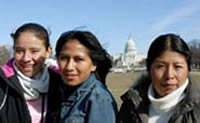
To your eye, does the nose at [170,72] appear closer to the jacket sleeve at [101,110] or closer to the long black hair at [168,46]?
the long black hair at [168,46]

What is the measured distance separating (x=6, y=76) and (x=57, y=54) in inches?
20.1

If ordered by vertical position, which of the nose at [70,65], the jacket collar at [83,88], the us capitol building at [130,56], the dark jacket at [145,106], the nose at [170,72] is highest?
the nose at [70,65]

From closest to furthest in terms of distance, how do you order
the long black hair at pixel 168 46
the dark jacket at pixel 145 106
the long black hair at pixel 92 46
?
the dark jacket at pixel 145 106, the long black hair at pixel 168 46, the long black hair at pixel 92 46

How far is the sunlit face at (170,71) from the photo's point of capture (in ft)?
9.34

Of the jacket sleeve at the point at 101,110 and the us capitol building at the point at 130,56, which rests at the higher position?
the jacket sleeve at the point at 101,110

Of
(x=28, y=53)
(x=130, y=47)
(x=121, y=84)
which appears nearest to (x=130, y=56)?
(x=130, y=47)

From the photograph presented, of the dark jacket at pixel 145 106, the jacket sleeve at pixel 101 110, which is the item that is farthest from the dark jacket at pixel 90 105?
the dark jacket at pixel 145 106

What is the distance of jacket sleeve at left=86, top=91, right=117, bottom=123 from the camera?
2824mm

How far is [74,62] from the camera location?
3029 millimetres

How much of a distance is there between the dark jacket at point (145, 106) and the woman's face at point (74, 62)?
42 centimetres

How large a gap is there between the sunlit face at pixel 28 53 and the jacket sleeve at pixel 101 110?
0.84 meters

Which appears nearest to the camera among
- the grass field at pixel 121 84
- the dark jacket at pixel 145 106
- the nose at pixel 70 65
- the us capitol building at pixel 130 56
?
the dark jacket at pixel 145 106

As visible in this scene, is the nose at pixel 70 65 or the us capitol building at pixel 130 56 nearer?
the nose at pixel 70 65

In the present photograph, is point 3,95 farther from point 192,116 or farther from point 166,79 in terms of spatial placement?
point 192,116
